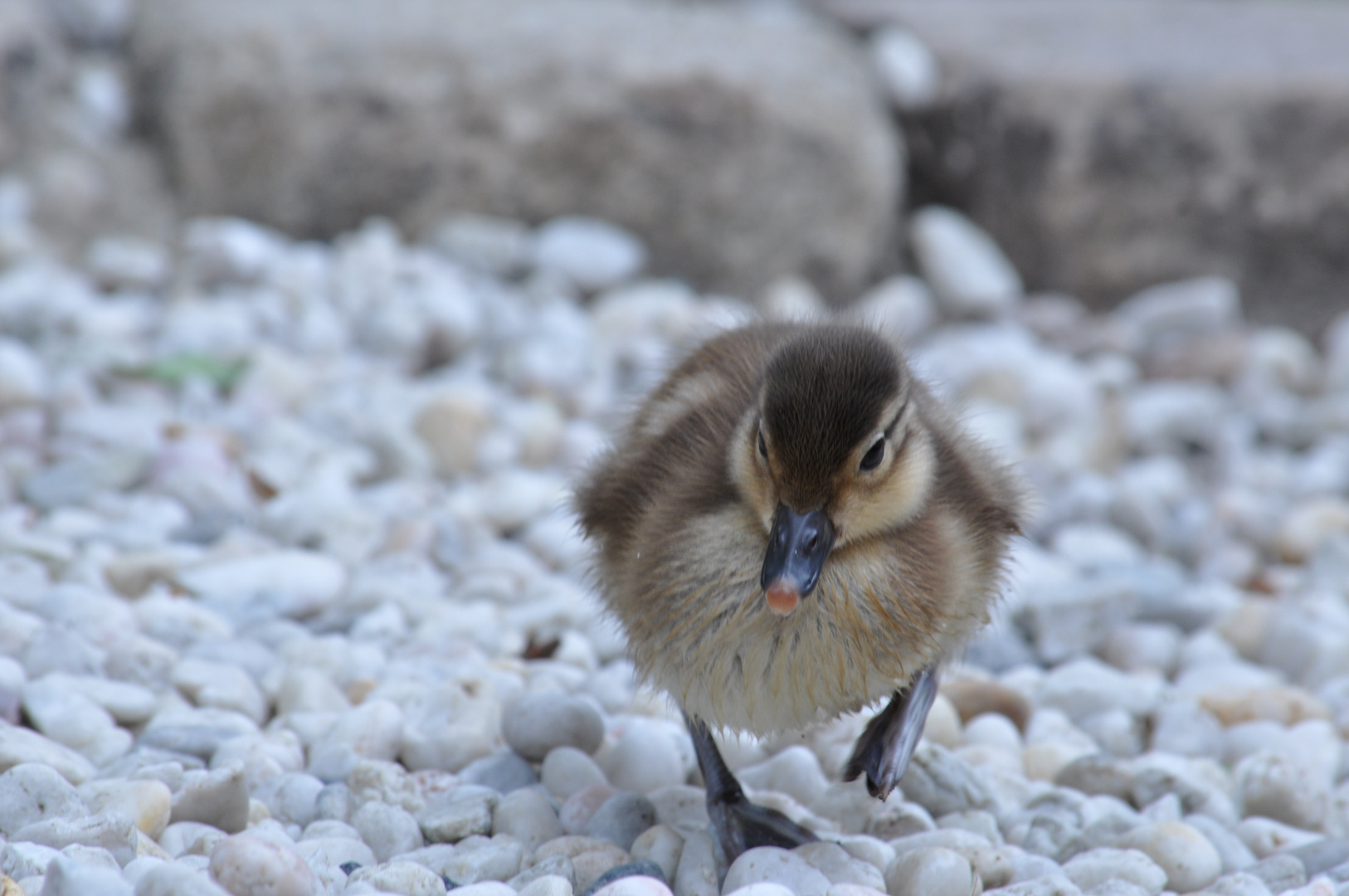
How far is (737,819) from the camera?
2.77 meters

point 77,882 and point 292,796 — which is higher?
point 292,796

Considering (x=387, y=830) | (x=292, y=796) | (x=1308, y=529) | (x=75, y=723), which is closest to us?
(x=387, y=830)

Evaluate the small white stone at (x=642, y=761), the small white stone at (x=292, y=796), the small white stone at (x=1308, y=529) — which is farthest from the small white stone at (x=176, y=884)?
the small white stone at (x=1308, y=529)

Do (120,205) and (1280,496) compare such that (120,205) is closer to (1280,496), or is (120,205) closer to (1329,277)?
(1280,496)

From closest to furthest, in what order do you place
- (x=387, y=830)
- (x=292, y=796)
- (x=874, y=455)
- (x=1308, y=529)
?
(x=874, y=455) → (x=387, y=830) → (x=292, y=796) → (x=1308, y=529)

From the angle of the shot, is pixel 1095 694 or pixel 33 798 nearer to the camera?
pixel 33 798

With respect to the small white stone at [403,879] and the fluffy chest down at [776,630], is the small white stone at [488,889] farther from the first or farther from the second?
the fluffy chest down at [776,630]

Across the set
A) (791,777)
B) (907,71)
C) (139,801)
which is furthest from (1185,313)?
(139,801)

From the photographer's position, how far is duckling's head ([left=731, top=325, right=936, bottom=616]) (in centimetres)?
250

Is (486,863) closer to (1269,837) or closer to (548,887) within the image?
(548,887)

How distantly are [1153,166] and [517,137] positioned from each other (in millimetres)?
3538

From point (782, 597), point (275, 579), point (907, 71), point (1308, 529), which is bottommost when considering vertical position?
point (782, 597)

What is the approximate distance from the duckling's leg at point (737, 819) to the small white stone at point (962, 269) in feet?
16.4

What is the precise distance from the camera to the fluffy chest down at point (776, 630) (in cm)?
261
